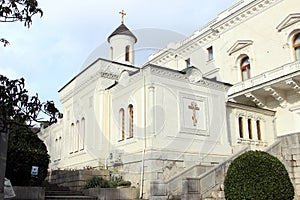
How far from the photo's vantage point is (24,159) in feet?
41.8

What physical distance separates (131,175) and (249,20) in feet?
45.0

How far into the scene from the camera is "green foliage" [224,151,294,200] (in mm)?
9500

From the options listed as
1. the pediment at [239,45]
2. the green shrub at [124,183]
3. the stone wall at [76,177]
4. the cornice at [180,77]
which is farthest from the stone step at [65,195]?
the pediment at [239,45]

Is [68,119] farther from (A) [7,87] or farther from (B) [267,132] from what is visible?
(A) [7,87]

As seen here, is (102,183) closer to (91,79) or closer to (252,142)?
(91,79)

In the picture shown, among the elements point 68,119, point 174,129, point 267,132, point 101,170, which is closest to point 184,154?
point 174,129

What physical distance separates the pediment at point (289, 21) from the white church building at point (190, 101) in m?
0.06

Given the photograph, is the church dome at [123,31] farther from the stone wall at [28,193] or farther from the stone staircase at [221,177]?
the stone wall at [28,193]

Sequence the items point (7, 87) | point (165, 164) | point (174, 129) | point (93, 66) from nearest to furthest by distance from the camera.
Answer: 1. point (7, 87)
2. point (165, 164)
3. point (174, 129)
4. point (93, 66)

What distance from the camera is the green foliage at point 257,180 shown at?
9.50m

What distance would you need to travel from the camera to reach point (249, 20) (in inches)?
910

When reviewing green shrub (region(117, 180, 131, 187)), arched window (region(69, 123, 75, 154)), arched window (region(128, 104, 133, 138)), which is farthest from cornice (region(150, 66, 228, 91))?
arched window (region(69, 123, 75, 154))

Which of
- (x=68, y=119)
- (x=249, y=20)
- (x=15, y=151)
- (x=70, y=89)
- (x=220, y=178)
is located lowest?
(x=220, y=178)

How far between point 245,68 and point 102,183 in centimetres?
1346
